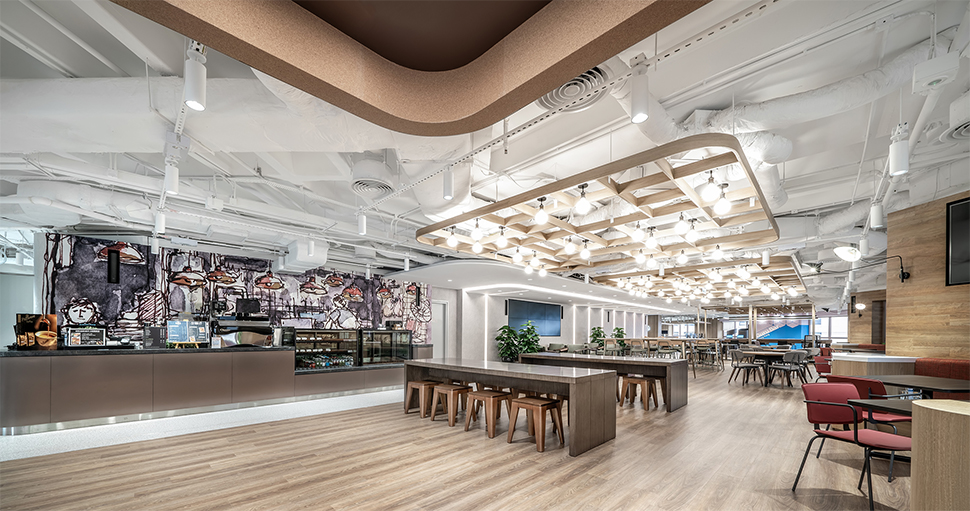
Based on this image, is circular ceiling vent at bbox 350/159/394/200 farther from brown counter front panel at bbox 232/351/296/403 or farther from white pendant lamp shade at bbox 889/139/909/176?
brown counter front panel at bbox 232/351/296/403

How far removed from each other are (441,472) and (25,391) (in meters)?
5.57

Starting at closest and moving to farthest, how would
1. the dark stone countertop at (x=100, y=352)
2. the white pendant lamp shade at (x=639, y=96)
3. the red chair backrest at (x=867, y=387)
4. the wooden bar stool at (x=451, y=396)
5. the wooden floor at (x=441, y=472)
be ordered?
the white pendant lamp shade at (x=639, y=96) < the wooden floor at (x=441, y=472) < the red chair backrest at (x=867, y=387) < the dark stone countertop at (x=100, y=352) < the wooden bar stool at (x=451, y=396)

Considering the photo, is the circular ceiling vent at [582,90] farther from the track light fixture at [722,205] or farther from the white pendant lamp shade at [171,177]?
the white pendant lamp shade at [171,177]

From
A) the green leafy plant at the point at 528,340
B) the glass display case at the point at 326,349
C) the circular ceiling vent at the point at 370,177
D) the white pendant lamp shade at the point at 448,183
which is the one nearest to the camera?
the white pendant lamp shade at the point at 448,183

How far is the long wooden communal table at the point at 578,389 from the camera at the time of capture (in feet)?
15.2

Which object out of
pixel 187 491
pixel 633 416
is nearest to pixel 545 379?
pixel 633 416

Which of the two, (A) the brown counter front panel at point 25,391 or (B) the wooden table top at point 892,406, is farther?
(A) the brown counter front panel at point 25,391

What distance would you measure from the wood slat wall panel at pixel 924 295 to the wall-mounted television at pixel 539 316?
1079 centimetres

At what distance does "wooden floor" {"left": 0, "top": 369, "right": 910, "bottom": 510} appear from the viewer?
134 inches

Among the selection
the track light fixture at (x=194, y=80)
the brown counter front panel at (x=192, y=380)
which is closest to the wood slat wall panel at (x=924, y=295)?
the track light fixture at (x=194, y=80)

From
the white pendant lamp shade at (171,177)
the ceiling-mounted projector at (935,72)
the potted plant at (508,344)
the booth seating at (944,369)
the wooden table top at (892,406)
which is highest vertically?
the ceiling-mounted projector at (935,72)

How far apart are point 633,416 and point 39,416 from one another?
810 centimetres

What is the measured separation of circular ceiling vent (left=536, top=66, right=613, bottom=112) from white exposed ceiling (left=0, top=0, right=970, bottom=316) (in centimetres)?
12

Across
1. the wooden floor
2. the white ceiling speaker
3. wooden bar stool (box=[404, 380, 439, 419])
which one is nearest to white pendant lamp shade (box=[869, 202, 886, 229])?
the white ceiling speaker
